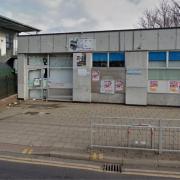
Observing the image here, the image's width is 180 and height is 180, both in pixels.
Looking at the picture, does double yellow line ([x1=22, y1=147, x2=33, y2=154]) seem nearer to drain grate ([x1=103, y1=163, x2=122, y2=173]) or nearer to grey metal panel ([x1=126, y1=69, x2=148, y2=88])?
drain grate ([x1=103, y1=163, x2=122, y2=173])

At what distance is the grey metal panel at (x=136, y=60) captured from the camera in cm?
1468

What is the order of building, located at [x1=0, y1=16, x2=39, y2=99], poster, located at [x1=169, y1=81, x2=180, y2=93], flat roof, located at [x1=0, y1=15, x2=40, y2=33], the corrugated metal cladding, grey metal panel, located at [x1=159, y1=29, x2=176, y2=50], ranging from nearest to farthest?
1. grey metal panel, located at [x1=159, y1=29, x2=176, y2=50]
2. the corrugated metal cladding
3. poster, located at [x1=169, y1=81, x2=180, y2=93]
4. building, located at [x1=0, y1=16, x2=39, y2=99]
5. flat roof, located at [x1=0, y1=15, x2=40, y2=33]

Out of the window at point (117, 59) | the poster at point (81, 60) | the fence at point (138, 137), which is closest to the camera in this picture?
the fence at point (138, 137)

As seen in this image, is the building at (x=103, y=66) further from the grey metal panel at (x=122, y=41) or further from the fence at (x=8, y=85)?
the fence at (x=8, y=85)

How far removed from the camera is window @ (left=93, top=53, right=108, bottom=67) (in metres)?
15.6

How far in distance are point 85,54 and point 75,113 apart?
4.50m

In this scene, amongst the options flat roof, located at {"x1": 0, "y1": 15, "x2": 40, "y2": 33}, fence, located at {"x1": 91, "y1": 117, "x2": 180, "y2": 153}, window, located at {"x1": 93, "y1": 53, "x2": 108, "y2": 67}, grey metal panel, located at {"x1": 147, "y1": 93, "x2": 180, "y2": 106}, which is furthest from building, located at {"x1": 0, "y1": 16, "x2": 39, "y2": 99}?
fence, located at {"x1": 91, "y1": 117, "x2": 180, "y2": 153}

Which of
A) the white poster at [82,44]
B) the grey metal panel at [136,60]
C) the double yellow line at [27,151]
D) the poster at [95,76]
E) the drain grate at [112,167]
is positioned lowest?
the drain grate at [112,167]

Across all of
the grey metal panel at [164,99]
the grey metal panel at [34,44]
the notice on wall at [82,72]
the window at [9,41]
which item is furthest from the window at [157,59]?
the window at [9,41]

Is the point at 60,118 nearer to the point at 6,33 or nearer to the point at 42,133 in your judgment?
the point at 42,133

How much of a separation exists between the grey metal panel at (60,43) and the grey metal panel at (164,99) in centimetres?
579

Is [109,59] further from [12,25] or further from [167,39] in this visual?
[12,25]

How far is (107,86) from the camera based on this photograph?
613 inches

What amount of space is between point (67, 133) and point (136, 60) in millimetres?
7521
